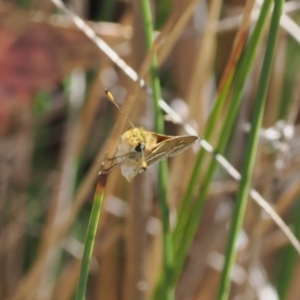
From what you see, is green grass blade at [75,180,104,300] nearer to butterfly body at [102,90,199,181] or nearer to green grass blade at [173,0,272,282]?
butterfly body at [102,90,199,181]

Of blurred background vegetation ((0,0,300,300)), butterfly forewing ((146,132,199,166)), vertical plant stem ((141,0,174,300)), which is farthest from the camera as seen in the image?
blurred background vegetation ((0,0,300,300))

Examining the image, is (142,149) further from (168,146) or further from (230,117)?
(230,117)

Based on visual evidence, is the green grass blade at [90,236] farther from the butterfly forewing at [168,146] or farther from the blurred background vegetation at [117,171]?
the blurred background vegetation at [117,171]

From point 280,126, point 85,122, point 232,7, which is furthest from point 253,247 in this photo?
point 232,7

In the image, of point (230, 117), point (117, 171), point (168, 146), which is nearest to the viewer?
point (168, 146)

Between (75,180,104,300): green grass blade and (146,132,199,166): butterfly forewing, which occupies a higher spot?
(146,132,199,166): butterfly forewing

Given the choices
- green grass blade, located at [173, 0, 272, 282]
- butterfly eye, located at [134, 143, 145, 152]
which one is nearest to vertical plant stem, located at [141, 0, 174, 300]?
green grass blade, located at [173, 0, 272, 282]

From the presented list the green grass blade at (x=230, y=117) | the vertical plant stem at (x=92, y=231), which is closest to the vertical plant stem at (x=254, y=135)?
the green grass blade at (x=230, y=117)

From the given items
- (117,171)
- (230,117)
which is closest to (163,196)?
(230,117)

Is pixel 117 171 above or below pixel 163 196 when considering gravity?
above
